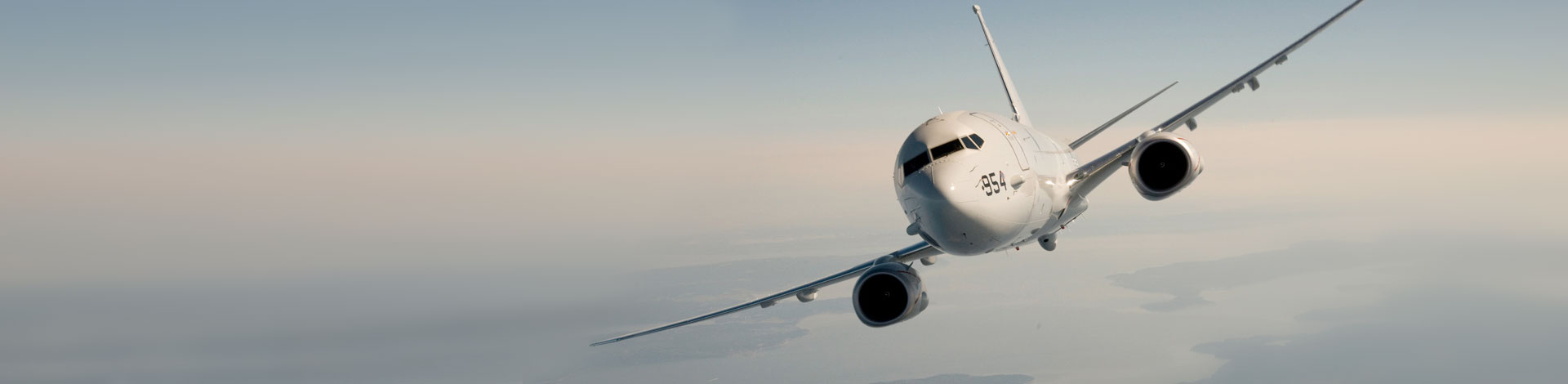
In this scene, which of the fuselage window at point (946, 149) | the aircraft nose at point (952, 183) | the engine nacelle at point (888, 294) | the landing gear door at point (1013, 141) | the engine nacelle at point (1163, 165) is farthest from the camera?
the engine nacelle at point (888, 294)

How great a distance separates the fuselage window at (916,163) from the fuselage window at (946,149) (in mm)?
124

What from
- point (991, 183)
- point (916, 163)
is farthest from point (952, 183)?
point (991, 183)

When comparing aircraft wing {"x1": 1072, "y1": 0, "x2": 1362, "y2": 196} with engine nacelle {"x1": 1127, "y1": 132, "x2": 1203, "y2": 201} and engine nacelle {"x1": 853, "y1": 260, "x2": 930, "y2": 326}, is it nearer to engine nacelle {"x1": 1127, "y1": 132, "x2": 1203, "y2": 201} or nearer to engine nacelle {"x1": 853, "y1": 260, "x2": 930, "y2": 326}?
engine nacelle {"x1": 1127, "y1": 132, "x2": 1203, "y2": 201}

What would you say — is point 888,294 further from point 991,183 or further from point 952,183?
point 952,183

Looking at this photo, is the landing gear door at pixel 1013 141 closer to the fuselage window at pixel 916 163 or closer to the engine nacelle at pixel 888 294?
the fuselage window at pixel 916 163

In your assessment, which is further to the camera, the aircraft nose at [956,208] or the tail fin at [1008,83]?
the tail fin at [1008,83]

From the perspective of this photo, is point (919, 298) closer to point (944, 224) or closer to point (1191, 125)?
point (944, 224)

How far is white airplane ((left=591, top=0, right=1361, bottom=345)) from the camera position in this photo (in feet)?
56.5

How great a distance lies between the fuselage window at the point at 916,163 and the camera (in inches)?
685

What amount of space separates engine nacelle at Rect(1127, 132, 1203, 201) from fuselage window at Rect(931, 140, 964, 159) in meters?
4.01

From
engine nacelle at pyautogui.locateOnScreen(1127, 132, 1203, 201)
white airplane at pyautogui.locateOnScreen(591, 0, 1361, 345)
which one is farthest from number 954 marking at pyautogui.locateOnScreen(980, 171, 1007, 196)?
engine nacelle at pyautogui.locateOnScreen(1127, 132, 1203, 201)

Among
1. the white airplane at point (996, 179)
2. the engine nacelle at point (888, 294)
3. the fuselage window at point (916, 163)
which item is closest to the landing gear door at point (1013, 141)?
the white airplane at point (996, 179)

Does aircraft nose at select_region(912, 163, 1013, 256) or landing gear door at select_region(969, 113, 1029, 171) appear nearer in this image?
aircraft nose at select_region(912, 163, 1013, 256)

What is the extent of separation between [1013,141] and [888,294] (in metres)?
5.78
